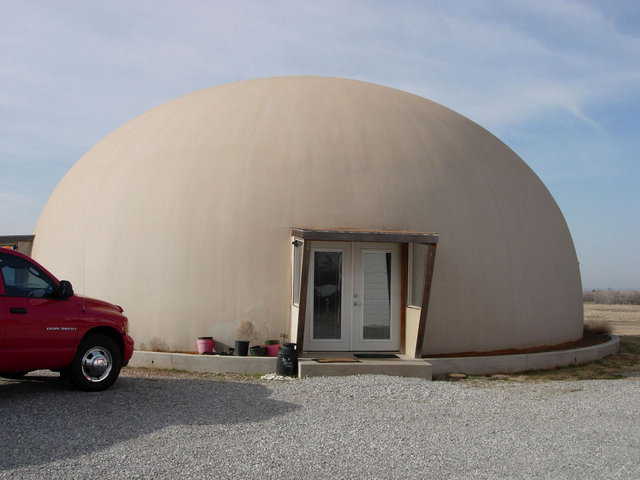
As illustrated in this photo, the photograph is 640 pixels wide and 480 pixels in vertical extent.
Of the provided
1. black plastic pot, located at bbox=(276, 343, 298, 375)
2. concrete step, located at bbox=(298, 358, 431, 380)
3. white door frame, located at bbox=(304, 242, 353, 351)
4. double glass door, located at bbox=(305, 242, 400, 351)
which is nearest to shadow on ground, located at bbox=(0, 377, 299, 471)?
black plastic pot, located at bbox=(276, 343, 298, 375)

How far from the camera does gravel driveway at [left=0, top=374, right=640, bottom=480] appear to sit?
6.21 meters

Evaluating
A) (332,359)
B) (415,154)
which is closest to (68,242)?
(332,359)

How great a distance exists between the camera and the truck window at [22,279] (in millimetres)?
8695

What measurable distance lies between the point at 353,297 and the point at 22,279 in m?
6.71

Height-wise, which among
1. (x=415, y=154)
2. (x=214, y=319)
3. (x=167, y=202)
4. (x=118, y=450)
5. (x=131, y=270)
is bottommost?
(x=118, y=450)

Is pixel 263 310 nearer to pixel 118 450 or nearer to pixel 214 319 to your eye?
pixel 214 319

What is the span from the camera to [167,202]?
45.1ft

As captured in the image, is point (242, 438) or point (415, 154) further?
point (415, 154)

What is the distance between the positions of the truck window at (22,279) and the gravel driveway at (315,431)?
1.47 m

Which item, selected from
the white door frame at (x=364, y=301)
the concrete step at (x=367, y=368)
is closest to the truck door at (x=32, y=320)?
the concrete step at (x=367, y=368)

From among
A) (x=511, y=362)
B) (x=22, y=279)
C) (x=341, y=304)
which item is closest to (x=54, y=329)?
(x=22, y=279)

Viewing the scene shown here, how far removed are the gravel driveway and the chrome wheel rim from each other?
1.17 ft

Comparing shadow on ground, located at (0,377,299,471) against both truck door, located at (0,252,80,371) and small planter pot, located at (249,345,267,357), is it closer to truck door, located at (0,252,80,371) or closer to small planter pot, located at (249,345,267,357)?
truck door, located at (0,252,80,371)

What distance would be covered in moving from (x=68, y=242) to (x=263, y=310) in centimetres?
523
